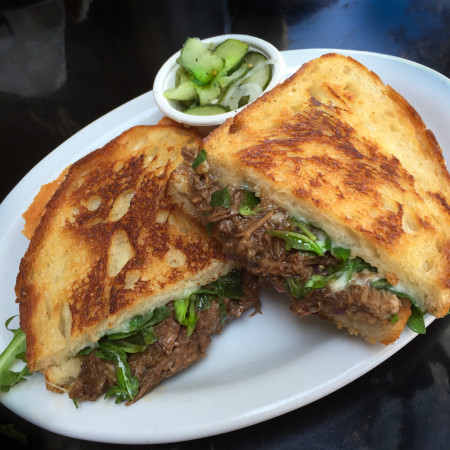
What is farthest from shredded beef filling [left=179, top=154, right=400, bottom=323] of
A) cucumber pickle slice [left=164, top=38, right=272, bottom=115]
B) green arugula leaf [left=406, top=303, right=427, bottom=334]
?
cucumber pickle slice [left=164, top=38, right=272, bottom=115]

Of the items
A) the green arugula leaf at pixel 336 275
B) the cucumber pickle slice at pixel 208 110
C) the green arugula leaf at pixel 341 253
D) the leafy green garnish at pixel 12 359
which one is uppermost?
the cucumber pickle slice at pixel 208 110

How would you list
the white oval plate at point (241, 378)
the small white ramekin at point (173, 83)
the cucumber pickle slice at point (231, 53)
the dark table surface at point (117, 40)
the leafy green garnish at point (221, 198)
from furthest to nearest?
the dark table surface at point (117, 40), the cucumber pickle slice at point (231, 53), the small white ramekin at point (173, 83), the leafy green garnish at point (221, 198), the white oval plate at point (241, 378)

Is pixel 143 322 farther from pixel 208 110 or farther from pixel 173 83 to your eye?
pixel 173 83

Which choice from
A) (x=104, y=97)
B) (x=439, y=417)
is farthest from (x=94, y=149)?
(x=439, y=417)

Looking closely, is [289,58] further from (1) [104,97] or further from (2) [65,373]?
(2) [65,373]

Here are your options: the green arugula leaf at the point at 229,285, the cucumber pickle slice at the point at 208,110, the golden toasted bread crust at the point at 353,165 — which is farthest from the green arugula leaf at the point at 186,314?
the cucumber pickle slice at the point at 208,110

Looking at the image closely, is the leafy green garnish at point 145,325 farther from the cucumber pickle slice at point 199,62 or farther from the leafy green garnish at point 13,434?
the cucumber pickle slice at point 199,62
